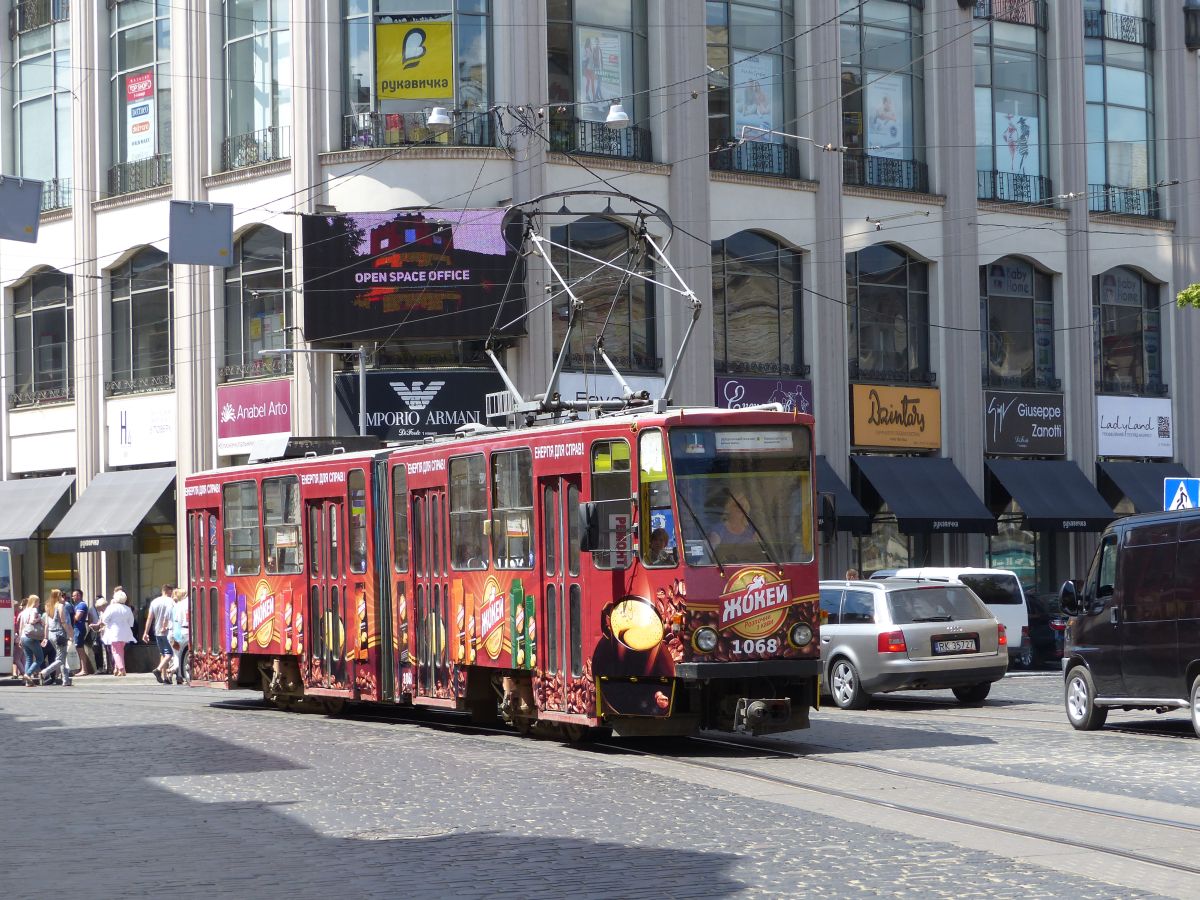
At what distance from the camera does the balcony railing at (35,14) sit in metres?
42.0

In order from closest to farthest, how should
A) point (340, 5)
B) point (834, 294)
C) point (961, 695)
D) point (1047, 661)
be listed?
point (961, 695) < point (1047, 661) < point (340, 5) < point (834, 294)

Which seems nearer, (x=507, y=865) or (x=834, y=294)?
(x=507, y=865)

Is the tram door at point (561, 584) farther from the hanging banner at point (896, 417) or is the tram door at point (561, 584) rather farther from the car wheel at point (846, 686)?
the hanging banner at point (896, 417)

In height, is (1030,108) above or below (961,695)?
above

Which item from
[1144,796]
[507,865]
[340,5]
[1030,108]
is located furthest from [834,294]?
[507,865]

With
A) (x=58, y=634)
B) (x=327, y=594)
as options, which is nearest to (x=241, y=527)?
(x=327, y=594)

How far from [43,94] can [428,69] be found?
1122 centimetres

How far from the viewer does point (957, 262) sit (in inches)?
1666

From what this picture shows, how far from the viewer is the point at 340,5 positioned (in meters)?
36.4

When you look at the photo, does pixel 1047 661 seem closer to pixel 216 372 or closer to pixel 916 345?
pixel 916 345

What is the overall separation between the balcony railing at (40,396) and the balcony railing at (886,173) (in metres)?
17.4

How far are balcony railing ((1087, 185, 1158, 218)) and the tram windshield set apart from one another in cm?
2989

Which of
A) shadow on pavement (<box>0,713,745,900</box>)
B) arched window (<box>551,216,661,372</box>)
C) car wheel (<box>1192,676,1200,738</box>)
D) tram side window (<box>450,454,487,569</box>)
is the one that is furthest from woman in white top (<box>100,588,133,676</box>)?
car wheel (<box>1192,676,1200,738</box>)

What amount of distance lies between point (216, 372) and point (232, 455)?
67.6 inches
